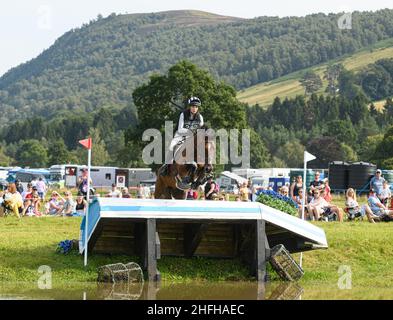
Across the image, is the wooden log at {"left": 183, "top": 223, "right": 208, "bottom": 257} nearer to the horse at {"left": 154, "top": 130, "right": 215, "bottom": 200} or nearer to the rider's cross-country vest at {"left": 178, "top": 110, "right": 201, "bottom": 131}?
the horse at {"left": 154, "top": 130, "right": 215, "bottom": 200}

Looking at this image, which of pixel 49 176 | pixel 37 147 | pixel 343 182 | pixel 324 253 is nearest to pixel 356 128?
pixel 37 147

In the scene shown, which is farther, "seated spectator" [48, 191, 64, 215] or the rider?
"seated spectator" [48, 191, 64, 215]

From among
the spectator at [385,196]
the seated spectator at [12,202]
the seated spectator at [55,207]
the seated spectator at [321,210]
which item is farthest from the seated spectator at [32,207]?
the spectator at [385,196]

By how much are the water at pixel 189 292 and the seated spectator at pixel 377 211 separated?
939 cm

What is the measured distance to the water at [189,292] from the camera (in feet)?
50.2

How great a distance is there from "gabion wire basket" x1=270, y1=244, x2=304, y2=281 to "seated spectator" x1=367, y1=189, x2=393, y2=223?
866cm

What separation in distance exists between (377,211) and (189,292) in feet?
40.8

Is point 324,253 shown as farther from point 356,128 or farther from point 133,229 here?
point 356,128

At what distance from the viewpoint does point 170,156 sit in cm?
1891

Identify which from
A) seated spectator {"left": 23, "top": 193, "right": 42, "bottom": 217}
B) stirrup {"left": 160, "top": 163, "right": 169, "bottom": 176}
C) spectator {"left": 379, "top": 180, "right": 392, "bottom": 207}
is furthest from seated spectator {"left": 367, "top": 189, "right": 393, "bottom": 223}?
seated spectator {"left": 23, "top": 193, "right": 42, "bottom": 217}

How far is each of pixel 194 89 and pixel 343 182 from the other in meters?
19.4

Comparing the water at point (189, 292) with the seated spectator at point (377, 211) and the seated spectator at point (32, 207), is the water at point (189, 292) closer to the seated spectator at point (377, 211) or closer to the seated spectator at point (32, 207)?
the seated spectator at point (377, 211)

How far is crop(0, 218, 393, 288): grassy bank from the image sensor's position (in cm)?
1798
